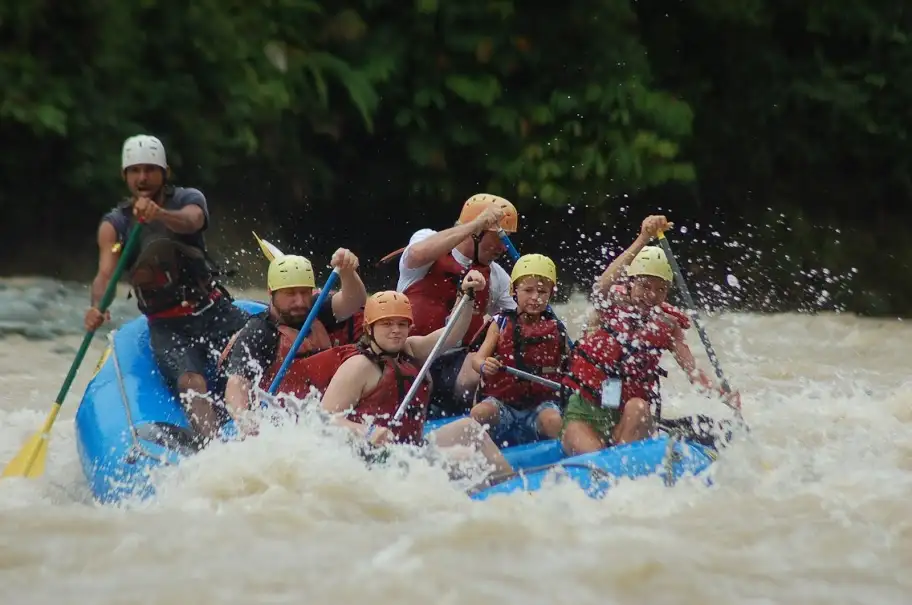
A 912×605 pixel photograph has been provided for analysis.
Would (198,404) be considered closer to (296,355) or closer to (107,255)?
(296,355)

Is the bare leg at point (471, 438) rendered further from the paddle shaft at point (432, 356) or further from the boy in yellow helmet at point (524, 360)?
the boy in yellow helmet at point (524, 360)

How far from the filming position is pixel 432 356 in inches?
200

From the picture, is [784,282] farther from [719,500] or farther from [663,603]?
[663,603]

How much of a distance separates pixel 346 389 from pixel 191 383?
0.97 metres

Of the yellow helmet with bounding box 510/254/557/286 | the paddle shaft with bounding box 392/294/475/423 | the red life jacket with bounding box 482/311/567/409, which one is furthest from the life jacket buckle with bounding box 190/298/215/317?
the yellow helmet with bounding box 510/254/557/286

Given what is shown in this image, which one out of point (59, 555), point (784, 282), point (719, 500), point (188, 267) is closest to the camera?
point (59, 555)

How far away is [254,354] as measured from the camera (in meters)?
5.38

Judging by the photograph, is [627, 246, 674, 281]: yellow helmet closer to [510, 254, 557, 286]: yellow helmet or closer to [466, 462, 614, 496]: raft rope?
[510, 254, 557, 286]: yellow helmet

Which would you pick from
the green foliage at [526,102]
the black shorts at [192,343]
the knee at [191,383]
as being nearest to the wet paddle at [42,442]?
the black shorts at [192,343]

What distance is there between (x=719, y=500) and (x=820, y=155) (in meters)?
8.96

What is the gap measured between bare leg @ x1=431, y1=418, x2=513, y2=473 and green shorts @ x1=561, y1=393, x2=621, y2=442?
1.12 ft

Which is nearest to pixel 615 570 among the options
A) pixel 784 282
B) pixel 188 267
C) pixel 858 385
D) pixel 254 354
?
pixel 254 354

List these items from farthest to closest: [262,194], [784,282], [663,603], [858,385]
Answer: [784,282] < [262,194] < [858,385] < [663,603]

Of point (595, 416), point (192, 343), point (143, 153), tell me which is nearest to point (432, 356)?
point (595, 416)
